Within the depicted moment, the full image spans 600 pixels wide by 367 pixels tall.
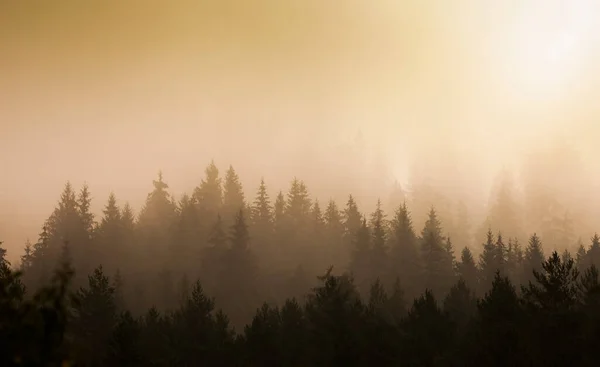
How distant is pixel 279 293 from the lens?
245 ft

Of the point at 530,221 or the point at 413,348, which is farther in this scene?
the point at 530,221

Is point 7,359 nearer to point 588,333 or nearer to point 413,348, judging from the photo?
point 413,348

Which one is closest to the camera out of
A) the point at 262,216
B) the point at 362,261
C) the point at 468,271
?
the point at 468,271

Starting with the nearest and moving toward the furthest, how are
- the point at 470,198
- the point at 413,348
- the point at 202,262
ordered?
the point at 413,348, the point at 202,262, the point at 470,198

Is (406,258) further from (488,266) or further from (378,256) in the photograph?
(488,266)

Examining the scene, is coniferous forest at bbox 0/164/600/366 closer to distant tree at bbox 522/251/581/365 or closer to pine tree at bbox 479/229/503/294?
distant tree at bbox 522/251/581/365

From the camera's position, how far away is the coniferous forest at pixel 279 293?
2966 cm

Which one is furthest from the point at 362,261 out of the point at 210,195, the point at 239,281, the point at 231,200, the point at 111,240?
the point at 111,240

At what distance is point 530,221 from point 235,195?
7628 centimetres

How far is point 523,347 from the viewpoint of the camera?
96.7 feet

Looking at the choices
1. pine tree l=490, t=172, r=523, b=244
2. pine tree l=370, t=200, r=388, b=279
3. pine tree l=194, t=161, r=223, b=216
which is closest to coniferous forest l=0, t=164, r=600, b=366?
pine tree l=370, t=200, r=388, b=279

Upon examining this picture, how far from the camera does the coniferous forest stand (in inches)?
1168

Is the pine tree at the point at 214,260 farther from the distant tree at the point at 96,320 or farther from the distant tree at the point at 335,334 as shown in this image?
the distant tree at the point at 335,334

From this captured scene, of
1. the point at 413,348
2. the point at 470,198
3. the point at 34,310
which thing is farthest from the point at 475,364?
the point at 470,198
